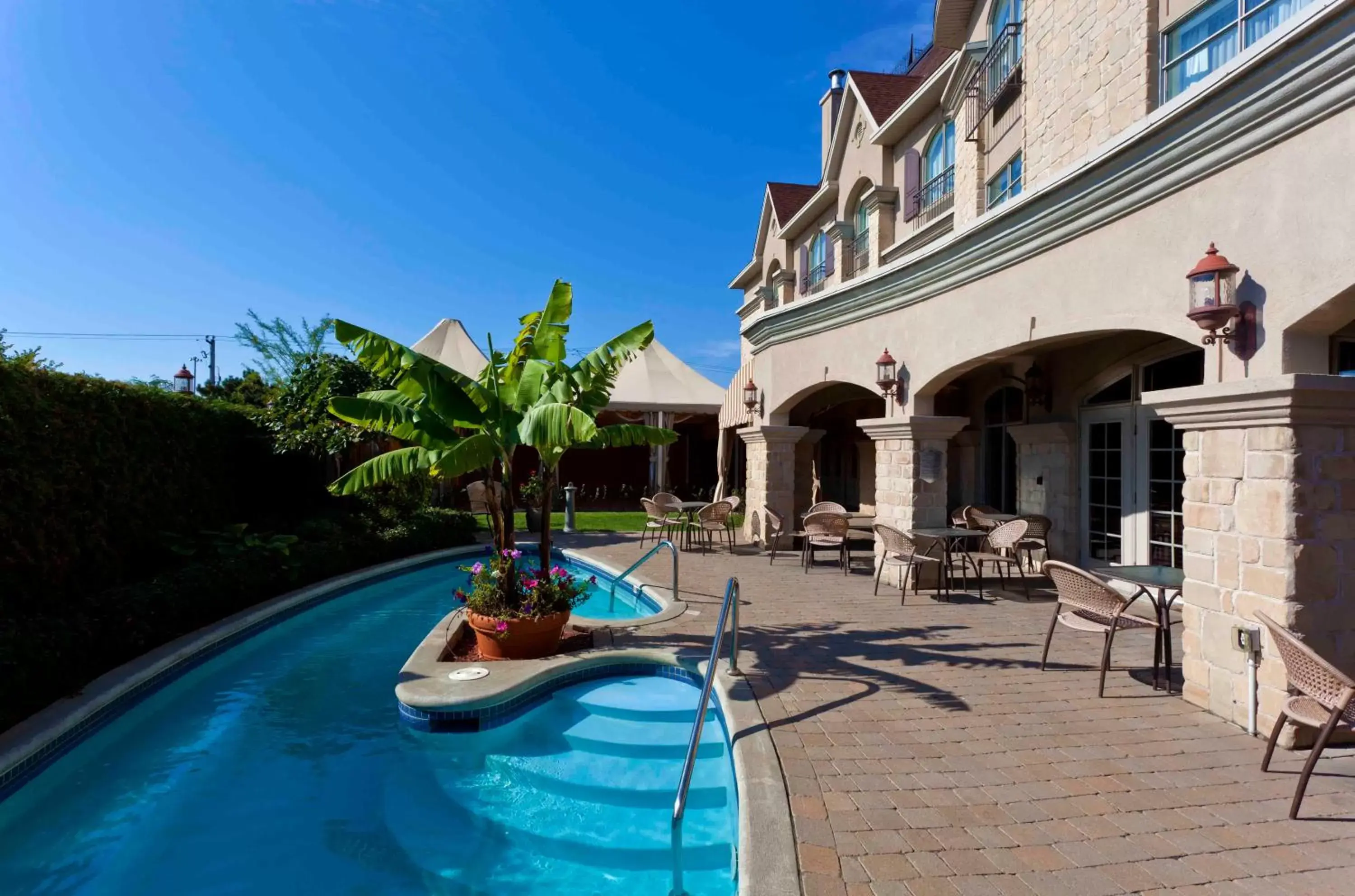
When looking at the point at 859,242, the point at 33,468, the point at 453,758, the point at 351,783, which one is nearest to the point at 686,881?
the point at 453,758

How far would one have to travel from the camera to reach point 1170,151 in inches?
246

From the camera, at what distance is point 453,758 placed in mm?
5961

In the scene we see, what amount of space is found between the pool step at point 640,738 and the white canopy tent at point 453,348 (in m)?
19.0

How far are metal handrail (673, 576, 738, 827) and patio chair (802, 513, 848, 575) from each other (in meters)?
5.53

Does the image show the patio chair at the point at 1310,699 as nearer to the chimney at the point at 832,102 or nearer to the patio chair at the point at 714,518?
the patio chair at the point at 714,518

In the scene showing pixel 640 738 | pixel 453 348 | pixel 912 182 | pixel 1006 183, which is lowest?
pixel 640 738

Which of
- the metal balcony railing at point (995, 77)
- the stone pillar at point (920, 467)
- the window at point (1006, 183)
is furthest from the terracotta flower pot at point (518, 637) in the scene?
the metal balcony railing at point (995, 77)

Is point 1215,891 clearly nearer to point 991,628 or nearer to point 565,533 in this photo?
point 991,628

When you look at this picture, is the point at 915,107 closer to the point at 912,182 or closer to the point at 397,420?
the point at 912,182

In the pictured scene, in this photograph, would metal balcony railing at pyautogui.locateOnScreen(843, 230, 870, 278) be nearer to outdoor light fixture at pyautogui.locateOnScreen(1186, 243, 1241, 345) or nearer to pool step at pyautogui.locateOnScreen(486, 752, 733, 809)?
outdoor light fixture at pyautogui.locateOnScreen(1186, 243, 1241, 345)

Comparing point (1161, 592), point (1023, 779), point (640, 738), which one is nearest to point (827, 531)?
point (1161, 592)

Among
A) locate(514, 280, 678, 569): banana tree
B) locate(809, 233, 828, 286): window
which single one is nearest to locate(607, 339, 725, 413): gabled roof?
locate(809, 233, 828, 286): window

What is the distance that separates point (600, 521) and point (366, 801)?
1677 centimetres

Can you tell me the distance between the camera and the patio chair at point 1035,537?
11500 millimetres
